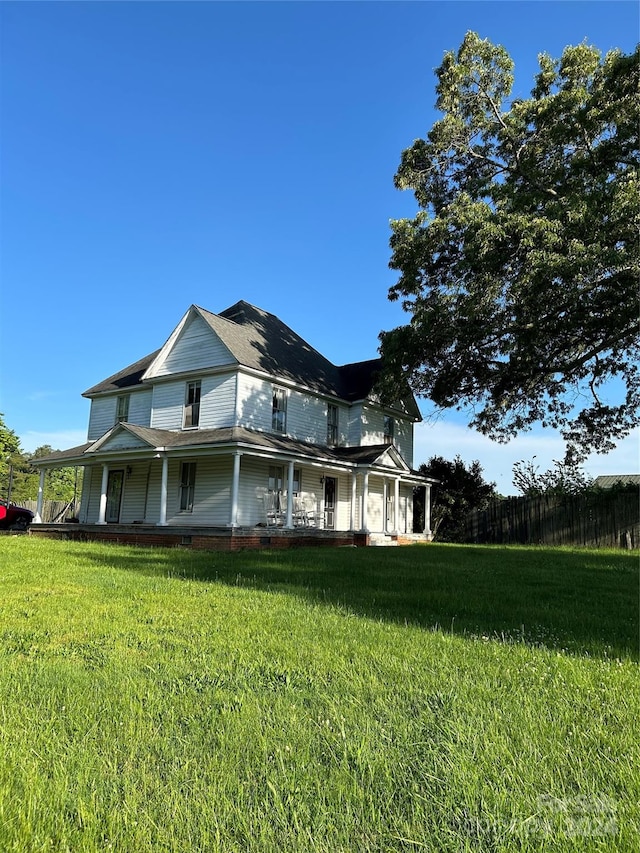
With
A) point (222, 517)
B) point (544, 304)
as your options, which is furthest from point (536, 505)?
point (222, 517)

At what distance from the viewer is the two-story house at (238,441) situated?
65.6 ft

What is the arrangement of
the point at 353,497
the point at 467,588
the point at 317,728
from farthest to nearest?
the point at 353,497 → the point at 467,588 → the point at 317,728

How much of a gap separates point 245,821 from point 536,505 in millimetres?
22254

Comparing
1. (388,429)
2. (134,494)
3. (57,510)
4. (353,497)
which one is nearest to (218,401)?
(134,494)

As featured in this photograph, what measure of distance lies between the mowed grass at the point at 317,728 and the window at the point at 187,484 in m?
14.3

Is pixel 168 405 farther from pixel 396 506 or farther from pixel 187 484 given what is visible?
pixel 396 506

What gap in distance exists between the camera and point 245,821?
2.20 m

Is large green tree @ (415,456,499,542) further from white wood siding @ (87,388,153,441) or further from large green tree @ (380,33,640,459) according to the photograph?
white wood siding @ (87,388,153,441)

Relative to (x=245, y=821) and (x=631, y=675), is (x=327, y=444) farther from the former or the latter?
(x=245, y=821)

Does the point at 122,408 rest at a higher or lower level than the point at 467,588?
higher

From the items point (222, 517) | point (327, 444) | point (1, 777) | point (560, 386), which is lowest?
point (1, 777)

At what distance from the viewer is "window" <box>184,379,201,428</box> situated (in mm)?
21656

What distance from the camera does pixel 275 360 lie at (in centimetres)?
2273

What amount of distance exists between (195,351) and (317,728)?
65.2 ft
